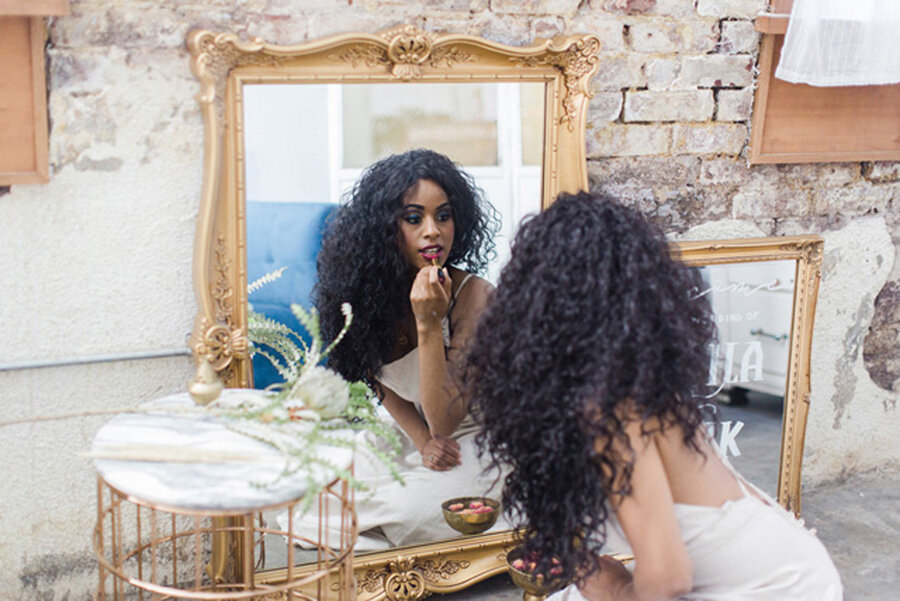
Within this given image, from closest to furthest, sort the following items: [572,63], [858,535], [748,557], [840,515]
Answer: [748,557] → [572,63] → [858,535] → [840,515]

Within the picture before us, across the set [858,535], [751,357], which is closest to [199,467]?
[751,357]

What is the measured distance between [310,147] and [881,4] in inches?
68.8

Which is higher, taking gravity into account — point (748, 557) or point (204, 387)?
point (204, 387)

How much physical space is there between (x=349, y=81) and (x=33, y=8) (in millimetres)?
728

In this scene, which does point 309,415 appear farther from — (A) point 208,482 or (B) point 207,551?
(B) point 207,551

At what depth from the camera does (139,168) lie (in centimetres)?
→ 221

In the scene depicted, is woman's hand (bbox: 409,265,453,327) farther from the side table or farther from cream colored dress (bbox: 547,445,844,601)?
cream colored dress (bbox: 547,445,844,601)

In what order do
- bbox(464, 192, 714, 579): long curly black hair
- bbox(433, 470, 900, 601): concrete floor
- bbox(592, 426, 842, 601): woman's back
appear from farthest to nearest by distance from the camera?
1. bbox(433, 470, 900, 601): concrete floor
2. bbox(592, 426, 842, 601): woman's back
3. bbox(464, 192, 714, 579): long curly black hair

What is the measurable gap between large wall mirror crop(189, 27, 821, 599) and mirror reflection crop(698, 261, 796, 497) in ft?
2.42

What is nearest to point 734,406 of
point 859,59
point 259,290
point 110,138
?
point 859,59

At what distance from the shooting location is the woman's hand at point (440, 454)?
2463 millimetres

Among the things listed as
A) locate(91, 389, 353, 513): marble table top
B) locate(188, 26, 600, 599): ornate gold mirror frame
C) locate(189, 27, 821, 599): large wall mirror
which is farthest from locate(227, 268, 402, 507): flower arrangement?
locate(188, 26, 600, 599): ornate gold mirror frame

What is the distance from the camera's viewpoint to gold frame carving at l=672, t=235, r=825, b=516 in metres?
2.84

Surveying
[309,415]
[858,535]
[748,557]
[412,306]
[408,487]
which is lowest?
[858,535]
